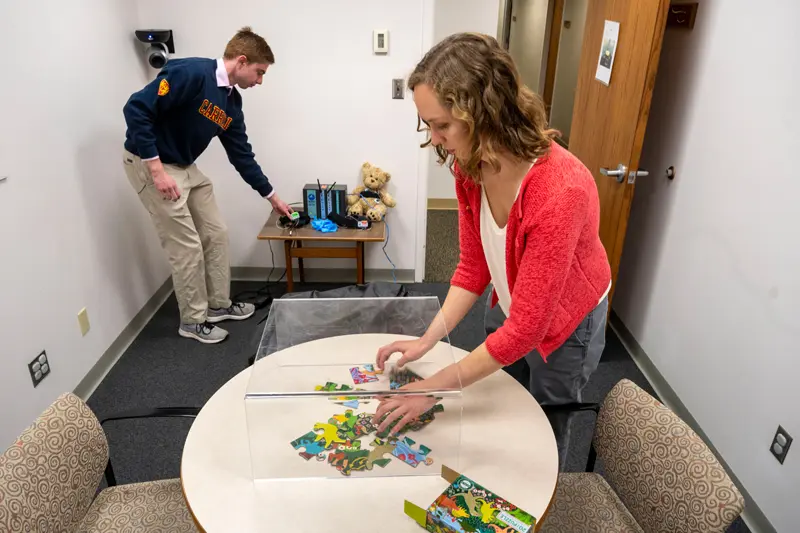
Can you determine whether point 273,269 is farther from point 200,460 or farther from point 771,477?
point 771,477

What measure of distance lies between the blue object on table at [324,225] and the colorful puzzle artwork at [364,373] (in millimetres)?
1942

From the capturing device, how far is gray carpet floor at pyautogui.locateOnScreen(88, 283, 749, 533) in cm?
227

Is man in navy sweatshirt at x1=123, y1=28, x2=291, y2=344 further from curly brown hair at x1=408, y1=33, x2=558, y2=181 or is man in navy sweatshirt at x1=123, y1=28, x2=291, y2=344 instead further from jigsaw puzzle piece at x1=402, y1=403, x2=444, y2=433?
jigsaw puzzle piece at x1=402, y1=403, x2=444, y2=433

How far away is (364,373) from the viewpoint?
4.74ft

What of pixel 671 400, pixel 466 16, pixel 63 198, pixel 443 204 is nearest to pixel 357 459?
pixel 671 400

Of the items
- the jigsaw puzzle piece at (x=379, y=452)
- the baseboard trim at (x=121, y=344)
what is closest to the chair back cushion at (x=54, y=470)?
the jigsaw puzzle piece at (x=379, y=452)

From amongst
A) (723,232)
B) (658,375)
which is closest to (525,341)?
(723,232)

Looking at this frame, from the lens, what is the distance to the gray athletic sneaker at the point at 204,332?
3.08 metres

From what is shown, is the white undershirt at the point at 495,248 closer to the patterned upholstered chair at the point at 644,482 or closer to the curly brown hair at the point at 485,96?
the curly brown hair at the point at 485,96

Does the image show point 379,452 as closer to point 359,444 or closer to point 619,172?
point 359,444

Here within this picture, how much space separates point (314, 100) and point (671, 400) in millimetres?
2524

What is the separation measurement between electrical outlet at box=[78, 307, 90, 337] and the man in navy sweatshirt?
1.55ft

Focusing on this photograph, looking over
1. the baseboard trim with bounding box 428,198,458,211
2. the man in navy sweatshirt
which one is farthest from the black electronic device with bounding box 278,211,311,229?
the baseboard trim with bounding box 428,198,458,211

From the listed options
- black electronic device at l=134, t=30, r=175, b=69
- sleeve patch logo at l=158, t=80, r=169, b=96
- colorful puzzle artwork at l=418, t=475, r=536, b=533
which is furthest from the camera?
black electronic device at l=134, t=30, r=175, b=69
